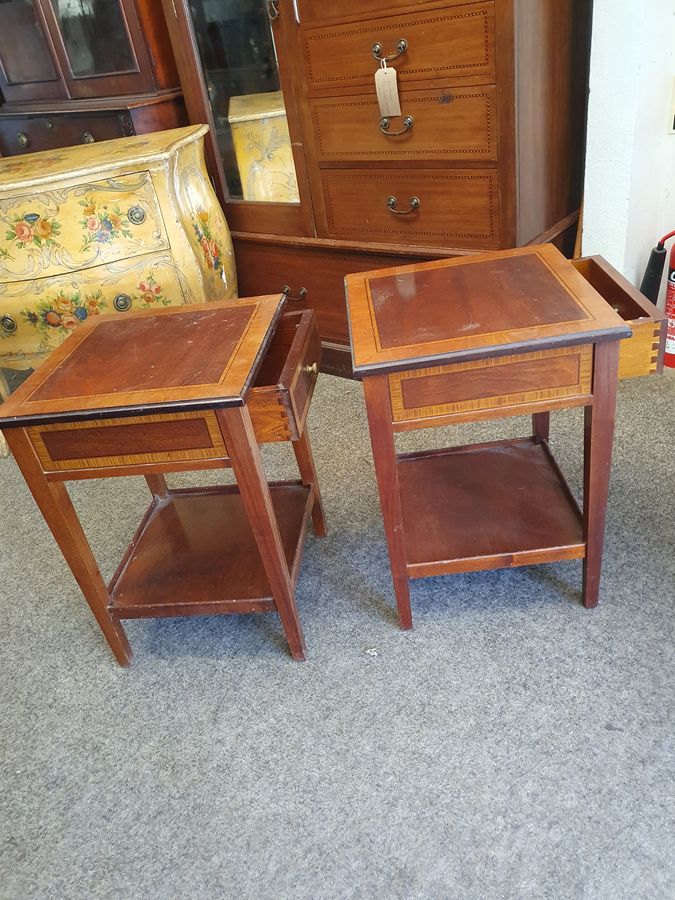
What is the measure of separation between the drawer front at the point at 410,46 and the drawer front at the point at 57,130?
67 centimetres

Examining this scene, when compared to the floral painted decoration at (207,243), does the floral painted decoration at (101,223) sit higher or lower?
higher

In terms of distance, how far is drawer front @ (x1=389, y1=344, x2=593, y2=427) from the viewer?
108 cm

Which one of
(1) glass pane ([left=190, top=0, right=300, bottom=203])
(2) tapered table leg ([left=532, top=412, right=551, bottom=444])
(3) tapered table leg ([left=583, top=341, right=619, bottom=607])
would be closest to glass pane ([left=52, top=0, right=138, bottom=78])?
(1) glass pane ([left=190, top=0, right=300, bottom=203])

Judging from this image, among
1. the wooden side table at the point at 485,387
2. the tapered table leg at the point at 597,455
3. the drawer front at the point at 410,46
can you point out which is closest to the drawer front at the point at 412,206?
the drawer front at the point at 410,46

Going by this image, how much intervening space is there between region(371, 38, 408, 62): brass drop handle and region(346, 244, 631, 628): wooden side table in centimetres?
71

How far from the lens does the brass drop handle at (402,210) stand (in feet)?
6.34

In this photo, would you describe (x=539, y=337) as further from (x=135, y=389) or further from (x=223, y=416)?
(x=135, y=389)

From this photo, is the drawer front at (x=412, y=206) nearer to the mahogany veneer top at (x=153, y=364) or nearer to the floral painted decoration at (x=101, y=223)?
the floral painted decoration at (x=101, y=223)

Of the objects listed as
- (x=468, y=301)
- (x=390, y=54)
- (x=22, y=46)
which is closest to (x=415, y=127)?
(x=390, y=54)

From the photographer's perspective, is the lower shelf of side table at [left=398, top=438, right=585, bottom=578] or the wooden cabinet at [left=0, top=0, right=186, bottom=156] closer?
the lower shelf of side table at [left=398, top=438, right=585, bottom=578]

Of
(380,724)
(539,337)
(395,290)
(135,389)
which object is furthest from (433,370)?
(380,724)

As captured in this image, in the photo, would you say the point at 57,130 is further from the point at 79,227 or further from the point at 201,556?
the point at 201,556

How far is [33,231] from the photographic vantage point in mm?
1950

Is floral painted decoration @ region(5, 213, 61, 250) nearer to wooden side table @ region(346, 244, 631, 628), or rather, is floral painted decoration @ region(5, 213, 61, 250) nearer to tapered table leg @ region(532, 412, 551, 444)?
wooden side table @ region(346, 244, 631, 628)
